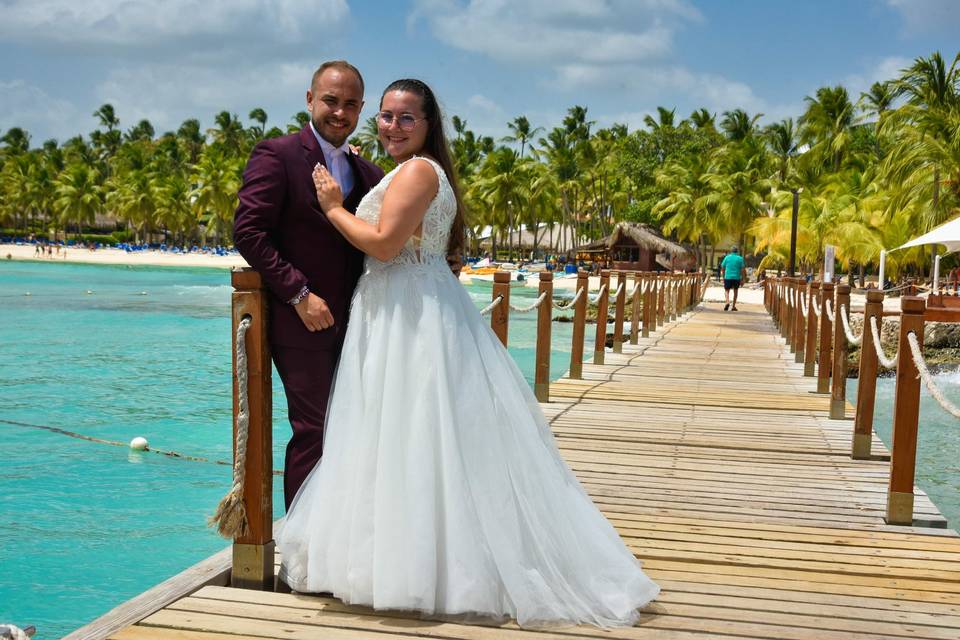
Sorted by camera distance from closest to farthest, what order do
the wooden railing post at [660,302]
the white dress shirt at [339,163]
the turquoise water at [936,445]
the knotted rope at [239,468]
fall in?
the knotted rope at [239,468] → the white dress shirt at [339,163] → the turquoise water at [936,445] → the wooden railing post at [660,302]

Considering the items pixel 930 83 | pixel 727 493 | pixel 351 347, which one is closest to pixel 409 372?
pixel 351 347

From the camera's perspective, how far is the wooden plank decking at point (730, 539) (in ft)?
10.00

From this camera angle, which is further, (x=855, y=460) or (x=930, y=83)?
(x=930, y=83)

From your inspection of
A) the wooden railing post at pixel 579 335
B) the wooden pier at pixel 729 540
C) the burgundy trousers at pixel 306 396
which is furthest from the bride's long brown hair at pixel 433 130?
the wooden railing post at pixel 579 335

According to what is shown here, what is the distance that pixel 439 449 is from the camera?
123 inches

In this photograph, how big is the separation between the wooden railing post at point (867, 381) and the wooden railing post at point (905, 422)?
2.26 ft

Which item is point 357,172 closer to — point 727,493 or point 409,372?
point 409,372

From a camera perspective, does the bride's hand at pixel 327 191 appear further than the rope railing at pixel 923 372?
No

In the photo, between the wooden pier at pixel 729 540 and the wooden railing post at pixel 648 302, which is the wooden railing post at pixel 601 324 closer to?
the wooden pier at pixel 729 540

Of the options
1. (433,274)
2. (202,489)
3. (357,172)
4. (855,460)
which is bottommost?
(202,489)

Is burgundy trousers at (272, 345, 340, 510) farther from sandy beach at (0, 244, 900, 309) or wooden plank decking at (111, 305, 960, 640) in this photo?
sandy beach at (0, 244, 900, 309)

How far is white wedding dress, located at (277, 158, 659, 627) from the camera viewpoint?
301cm

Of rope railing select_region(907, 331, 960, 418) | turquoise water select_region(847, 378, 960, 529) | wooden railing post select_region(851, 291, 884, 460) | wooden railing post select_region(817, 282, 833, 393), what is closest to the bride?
rope railing select_region(907, 331, 960, 418)

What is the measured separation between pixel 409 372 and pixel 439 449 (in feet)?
0.86
